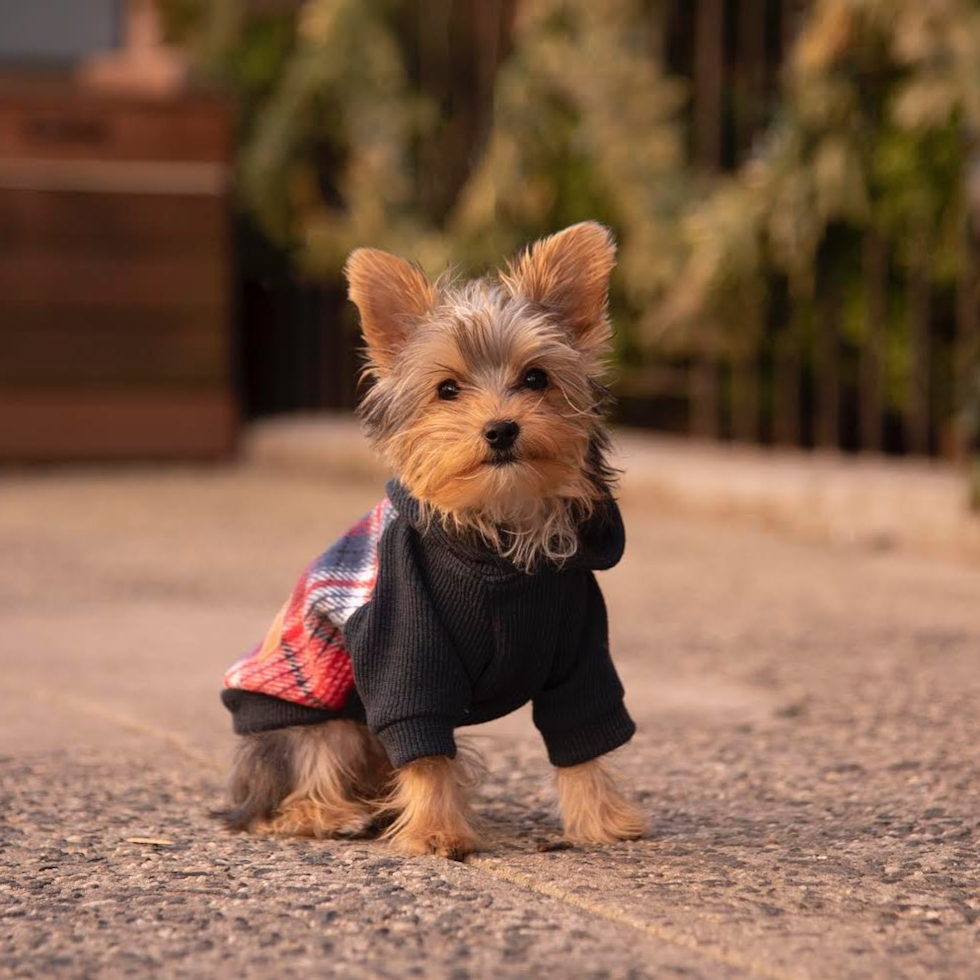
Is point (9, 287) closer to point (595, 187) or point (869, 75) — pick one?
point (595, 187)

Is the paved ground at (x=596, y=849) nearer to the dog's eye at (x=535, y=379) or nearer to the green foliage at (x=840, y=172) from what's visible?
the dog's eye at (x=535, y=379)

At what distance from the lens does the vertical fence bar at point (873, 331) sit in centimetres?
973

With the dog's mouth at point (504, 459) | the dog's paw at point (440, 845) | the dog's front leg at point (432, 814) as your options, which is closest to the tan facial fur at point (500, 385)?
the dog's mouth at point (504, 459)

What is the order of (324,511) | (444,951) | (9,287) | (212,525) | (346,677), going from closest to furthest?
(444,951)
(346,677)
(212,525)
(324,511)
(9,287)

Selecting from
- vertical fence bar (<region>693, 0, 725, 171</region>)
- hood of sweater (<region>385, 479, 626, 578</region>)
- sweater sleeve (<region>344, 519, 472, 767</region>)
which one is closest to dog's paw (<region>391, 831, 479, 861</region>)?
sweater sleeve (<region>344, 519, 472, 767</region>)

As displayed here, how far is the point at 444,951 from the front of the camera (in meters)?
3.00

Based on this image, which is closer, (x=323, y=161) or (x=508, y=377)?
(x=508, y=377)

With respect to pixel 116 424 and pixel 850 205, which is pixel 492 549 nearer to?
pixel 850 205

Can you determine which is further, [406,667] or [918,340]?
[918,340]

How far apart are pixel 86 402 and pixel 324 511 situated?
3832 millimetres

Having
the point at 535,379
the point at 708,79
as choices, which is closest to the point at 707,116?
the point at 708,79

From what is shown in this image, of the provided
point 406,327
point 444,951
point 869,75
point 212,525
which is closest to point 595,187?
point 869,75

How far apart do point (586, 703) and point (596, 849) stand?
0.30 m

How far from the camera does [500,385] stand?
360cm
